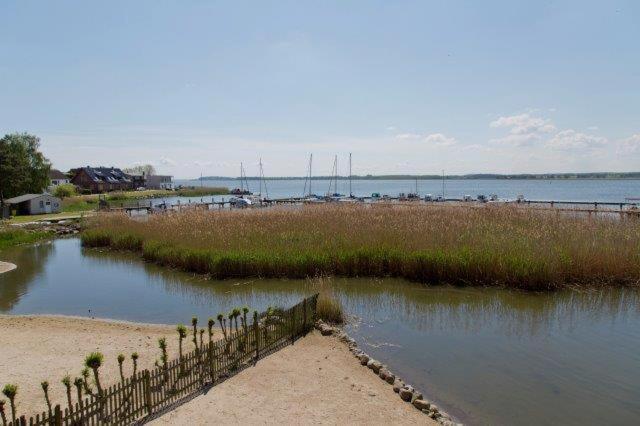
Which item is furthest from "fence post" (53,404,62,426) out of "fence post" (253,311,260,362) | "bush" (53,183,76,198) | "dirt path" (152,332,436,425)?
"bush" (53,183,76,198)

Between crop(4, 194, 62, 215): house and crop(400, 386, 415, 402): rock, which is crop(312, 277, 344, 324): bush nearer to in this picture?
crop(400, 386, 415, 402): rock

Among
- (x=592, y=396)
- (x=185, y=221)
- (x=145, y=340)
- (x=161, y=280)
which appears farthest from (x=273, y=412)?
(x=185, y=221)

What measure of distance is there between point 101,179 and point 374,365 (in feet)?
334

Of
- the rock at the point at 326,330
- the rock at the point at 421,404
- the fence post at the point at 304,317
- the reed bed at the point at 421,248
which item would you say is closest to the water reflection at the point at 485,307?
the reed bed at the point at 421,248

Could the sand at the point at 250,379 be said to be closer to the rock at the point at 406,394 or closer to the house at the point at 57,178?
the rock at the point at 406,394

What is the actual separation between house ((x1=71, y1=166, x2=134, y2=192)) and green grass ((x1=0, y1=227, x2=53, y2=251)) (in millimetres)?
58788

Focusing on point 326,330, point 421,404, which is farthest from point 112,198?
point 421,404

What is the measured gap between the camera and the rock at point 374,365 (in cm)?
1073

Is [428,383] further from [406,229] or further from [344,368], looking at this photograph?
[406,229]

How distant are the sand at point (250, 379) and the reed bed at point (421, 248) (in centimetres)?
830

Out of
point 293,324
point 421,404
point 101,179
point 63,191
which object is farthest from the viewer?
point 101,179

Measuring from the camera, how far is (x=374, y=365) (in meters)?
10.9

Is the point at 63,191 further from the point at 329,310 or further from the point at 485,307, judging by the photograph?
the point at 485,307

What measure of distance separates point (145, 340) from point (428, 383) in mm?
8184
